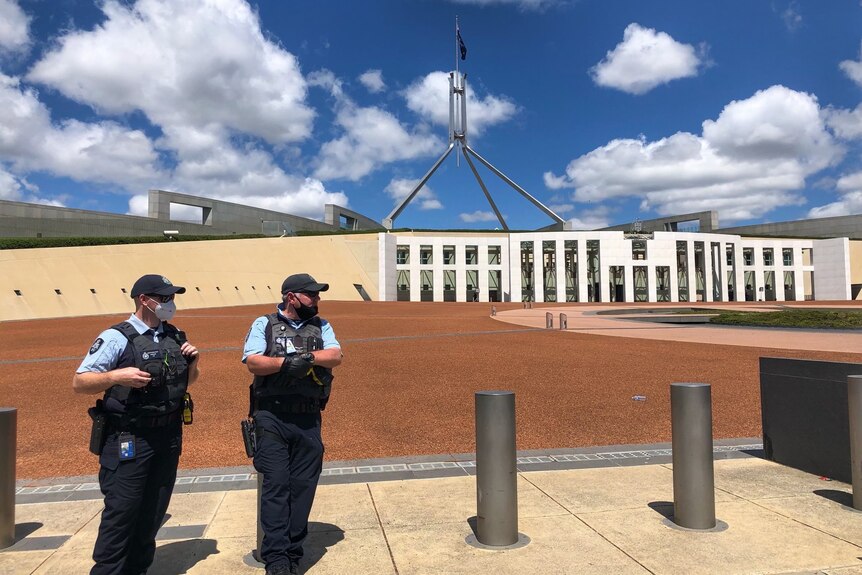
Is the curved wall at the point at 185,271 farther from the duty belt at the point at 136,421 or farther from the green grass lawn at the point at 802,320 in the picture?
the duty belt at the point at 136,421

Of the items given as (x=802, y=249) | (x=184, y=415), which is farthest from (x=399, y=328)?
(x=802, y=249)

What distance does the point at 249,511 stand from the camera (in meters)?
4.59

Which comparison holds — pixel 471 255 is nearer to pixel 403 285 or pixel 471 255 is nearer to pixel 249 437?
pixel 403 285

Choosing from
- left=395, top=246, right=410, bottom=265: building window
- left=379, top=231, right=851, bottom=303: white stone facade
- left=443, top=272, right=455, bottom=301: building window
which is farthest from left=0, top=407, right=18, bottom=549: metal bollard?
left=443, top=272, right=455, bottom=301: building window

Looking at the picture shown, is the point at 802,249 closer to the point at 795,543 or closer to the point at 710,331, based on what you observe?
the point at 710,331

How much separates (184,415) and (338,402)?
19.0 feet

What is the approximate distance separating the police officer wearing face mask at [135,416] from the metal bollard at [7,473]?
4.24 ft

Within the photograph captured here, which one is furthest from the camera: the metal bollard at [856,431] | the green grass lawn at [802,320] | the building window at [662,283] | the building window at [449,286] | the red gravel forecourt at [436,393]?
the building window at [662,283]

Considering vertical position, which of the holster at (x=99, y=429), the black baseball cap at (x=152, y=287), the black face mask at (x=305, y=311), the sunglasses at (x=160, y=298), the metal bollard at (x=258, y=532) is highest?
the black baseball cap at (x=152, y=287)

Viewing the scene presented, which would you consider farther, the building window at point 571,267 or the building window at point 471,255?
the building window at point 571,267

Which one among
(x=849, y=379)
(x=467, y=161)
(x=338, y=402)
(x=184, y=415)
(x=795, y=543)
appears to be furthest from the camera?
(x=467, y=161)

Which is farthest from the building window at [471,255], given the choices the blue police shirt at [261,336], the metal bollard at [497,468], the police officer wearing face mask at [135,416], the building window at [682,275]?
the police officer wearing face mask at [135,416]

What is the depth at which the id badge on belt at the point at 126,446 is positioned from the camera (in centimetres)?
305

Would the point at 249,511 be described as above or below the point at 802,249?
below
